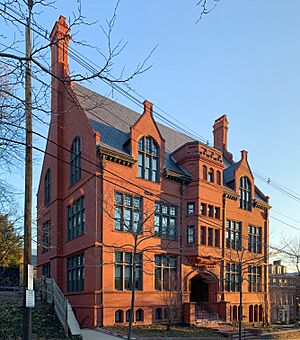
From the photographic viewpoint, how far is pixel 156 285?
93.4ft

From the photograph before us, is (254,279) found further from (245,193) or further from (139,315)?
(139,315)

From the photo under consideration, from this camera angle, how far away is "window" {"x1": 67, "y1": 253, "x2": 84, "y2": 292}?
92.2 ft

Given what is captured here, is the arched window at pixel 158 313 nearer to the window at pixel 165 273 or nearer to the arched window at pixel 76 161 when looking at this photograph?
the window at pixel 165 273

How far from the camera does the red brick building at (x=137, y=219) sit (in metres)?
25.9

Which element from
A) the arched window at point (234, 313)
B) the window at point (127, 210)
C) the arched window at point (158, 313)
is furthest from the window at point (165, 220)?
the arched window at point (234, 313)

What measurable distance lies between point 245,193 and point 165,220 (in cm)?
1155

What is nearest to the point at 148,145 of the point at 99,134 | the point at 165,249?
the point at 99,134

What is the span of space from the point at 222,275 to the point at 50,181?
50.4ft

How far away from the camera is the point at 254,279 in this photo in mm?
38906

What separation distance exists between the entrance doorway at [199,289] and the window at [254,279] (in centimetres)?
543

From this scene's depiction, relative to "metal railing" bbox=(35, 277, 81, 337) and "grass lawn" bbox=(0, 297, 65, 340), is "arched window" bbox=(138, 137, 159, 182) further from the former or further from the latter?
"grass lawn" bbox=(0, 297, 65, 340)

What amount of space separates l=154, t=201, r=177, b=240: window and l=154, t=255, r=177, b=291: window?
4.99 feet

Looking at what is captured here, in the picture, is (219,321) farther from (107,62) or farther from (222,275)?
(107,62)

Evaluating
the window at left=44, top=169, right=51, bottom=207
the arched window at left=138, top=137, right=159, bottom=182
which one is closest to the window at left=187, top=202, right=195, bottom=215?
the arched window at left=138, top=137, right=159, bottom=182
